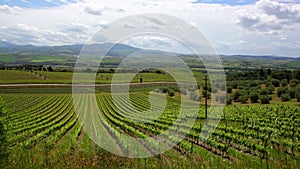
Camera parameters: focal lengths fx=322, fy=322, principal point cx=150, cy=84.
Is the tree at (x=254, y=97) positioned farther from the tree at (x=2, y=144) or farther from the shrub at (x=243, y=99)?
the tree at (x=2, y=144)

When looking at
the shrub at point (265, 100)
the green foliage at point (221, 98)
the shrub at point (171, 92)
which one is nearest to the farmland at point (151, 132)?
the shrub at point (265, 100)

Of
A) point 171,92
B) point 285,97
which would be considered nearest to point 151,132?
point 285,97

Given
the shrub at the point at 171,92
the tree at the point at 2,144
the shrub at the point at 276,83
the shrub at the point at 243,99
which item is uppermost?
the tree at the point at 2,144

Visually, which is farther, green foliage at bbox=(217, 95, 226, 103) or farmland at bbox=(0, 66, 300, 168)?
green foliage at bbox=(217, 95, 226, 103)

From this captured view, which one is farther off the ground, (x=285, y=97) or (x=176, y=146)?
(x=176, y=146)

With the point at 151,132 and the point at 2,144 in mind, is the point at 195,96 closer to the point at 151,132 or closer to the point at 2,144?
the point at 151,132

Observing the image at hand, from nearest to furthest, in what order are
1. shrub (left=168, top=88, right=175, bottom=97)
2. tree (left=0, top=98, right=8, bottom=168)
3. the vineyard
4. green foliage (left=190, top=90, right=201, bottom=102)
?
1. tree (left=0, top=98, right=8, bottom=168)
2. the vineyard
3. green foliage (left=190, top=90, right=201, bottom=102)
4. shrub (left=168, top=88, right=175, bottom=97)

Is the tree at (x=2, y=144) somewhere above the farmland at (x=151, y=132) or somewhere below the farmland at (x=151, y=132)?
above

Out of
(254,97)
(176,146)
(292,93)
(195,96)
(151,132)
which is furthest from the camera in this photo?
(254,97)

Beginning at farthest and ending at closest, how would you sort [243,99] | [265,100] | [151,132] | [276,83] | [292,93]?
[276,83], [243,99], [292,93], [265,100], [151,132]

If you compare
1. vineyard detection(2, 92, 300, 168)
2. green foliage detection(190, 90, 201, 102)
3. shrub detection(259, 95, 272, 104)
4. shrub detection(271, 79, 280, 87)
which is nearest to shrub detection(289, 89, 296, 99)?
shrub detection(259, 95, 272, 104)

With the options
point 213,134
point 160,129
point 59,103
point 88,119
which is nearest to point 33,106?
point 59,103

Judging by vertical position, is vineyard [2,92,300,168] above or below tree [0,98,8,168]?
below

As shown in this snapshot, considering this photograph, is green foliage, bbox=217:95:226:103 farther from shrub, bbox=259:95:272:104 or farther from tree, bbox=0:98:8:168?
tree, bbox=0:98:8:168
